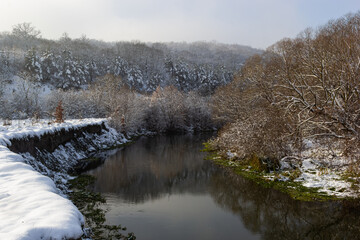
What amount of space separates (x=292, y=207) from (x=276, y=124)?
740 centimetres

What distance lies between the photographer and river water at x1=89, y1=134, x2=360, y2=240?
31.0 ft

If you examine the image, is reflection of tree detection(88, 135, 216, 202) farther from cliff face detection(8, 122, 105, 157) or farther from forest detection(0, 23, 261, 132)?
forest detection(0, 23, 261, 132)

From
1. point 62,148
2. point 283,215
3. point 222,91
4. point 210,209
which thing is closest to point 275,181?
point 283,215

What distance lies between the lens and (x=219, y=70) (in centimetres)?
9225

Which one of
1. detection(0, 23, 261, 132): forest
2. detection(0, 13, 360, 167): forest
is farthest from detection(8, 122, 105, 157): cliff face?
detection(0, 13, 360, 167): forest

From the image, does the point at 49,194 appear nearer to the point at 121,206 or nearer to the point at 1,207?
the point at 1,207

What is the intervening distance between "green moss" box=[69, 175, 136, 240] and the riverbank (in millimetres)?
9000

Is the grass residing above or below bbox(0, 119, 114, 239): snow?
below

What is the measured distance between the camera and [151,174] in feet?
59.2

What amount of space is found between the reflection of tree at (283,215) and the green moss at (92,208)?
17.1 feet

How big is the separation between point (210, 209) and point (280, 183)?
536 centimetres

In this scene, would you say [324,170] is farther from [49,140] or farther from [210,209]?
[49,140]

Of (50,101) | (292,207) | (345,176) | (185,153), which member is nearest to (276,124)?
(345,176)

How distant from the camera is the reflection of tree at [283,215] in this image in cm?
941
